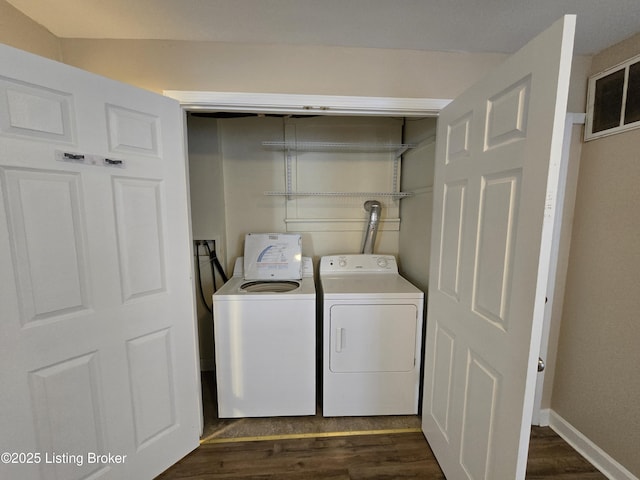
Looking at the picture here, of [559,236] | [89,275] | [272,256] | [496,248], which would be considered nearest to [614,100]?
[559,236]

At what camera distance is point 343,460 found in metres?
1.51

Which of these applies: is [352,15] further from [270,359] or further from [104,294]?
[270,359]

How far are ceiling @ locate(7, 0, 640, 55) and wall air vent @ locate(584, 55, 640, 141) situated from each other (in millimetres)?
164

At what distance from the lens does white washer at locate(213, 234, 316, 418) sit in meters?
1.67

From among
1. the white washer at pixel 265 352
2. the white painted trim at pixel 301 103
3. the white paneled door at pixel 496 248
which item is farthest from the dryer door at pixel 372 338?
the white painted trim at pixel 301 103

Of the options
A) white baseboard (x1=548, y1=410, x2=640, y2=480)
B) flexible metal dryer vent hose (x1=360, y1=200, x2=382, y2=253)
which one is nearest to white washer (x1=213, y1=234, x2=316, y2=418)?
flexible metal dryer vent hose (x1=360, y1=200, x2=382, y2=253)

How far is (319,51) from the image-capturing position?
141 centimetres

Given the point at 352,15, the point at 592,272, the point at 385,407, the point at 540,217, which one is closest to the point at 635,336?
the point at 592,272

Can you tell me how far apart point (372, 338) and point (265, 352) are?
718 millimetres

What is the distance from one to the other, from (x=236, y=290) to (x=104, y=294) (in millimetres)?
749

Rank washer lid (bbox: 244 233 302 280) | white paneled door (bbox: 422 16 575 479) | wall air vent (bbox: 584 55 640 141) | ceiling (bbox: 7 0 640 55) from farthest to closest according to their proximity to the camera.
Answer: washer lid (bbox: 244 233 302 280) < wall air vent (bbox: 584 55 640 141) < ceiling (bbox: 7 0 640 55) < white paneled door (bbox: 422 16 575 479)

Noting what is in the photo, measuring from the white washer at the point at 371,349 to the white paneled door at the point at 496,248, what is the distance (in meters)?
0.30

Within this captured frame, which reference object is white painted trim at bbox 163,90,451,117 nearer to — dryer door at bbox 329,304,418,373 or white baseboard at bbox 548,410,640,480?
dryer door at bbox 329,304,418,373

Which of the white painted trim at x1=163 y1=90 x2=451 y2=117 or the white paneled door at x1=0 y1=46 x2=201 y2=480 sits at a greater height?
the white painted trim at x1=163 y1=90 x2=451 y2=117
